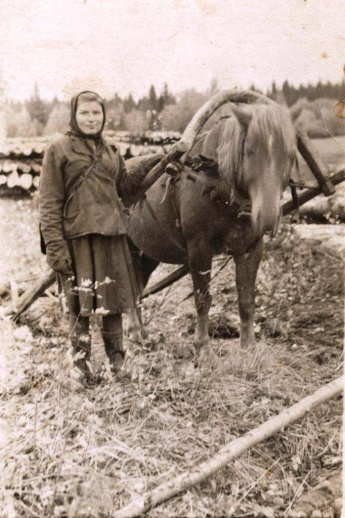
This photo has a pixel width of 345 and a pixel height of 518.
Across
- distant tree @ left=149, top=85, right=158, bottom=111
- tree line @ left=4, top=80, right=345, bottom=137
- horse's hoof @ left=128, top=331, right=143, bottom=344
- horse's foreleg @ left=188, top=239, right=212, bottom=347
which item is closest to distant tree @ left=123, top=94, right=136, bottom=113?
tree line @ left=4, top=80, right=345, bottom=137

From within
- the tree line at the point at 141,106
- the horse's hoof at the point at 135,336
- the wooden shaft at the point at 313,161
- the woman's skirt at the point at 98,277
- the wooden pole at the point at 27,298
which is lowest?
the horse's hoof at the point at 135,336

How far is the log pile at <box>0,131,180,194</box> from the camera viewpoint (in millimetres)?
3615

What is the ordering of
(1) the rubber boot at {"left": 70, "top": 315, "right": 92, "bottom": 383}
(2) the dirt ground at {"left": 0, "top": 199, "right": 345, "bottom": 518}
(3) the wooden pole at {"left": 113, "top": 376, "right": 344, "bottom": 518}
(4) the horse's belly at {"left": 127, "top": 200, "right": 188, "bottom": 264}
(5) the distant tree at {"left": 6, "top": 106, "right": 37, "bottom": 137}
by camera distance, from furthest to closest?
(4) the horse's belly at {"left": 127, "top": 200, "right": 188, "bottom": 264}
(5) the distant tree at {"left": 6, "top": 106, "right": 37, "bottom": 137}
(1) the rubber boot at {"left": 70, "top": 315, "right": 92, "bottom": 383}
(2) the dirt ground at {"left": 0, "top": 199, "right": 345, "bottom": 518}
(3) the wooden pole at {"left": 113, "top": 376, "right": 344, "bottom": 518}

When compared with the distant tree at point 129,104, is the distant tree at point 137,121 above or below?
below

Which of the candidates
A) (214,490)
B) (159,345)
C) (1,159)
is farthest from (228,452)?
(1,159)

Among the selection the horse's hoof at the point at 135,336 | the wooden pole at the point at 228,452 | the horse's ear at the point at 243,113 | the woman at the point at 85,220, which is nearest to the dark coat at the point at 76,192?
the woman at the point at 85,220

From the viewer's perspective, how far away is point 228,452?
9.27 feet

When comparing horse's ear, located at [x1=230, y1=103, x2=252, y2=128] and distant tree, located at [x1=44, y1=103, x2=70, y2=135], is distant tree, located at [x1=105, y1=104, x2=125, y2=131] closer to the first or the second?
distant tree, located at [x1=44, y1=103, x2=70, y2=135]

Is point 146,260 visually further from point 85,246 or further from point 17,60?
point 17,60

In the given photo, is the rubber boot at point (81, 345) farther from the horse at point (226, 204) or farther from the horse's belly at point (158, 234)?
the horse's belly at point (158, 234)

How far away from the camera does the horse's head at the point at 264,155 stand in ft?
10.1

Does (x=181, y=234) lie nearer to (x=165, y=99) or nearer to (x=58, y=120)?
(x=165, y=99)

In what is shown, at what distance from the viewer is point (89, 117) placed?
301 centimetres

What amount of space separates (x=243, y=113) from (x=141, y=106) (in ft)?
2.37
